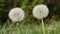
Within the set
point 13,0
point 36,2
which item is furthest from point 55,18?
point 13,0

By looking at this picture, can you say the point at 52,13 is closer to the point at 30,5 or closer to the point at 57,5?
the point at 57,5

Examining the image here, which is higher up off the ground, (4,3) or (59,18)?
(4,3)

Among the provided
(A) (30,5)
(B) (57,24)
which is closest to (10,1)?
(A) (30,5)

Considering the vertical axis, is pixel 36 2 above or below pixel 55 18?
above

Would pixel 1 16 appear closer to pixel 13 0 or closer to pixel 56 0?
pixel 13 0

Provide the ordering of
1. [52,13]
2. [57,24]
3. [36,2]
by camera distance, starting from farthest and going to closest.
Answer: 1. [52,13]
2. [36,2]
3. [57,24]

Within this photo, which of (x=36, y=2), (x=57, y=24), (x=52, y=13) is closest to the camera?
(x=57, y=24)

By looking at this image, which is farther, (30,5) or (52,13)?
(52,13)

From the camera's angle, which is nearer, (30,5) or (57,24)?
(57,24)
